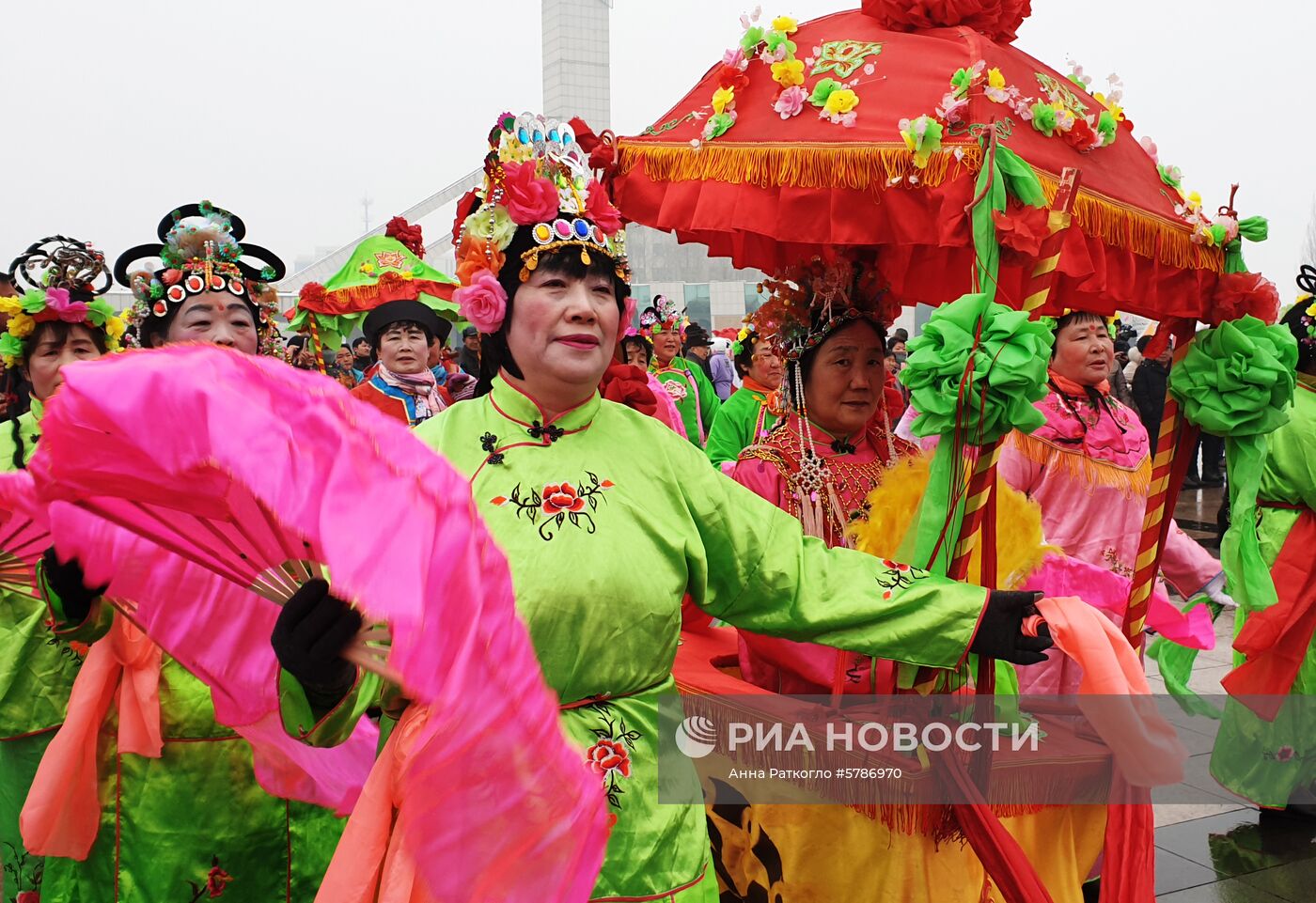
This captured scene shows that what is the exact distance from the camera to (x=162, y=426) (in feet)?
5.01

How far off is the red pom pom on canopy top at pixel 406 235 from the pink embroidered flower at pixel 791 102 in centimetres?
453

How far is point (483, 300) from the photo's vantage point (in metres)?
2.28

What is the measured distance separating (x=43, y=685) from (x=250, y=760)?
75 centimetres

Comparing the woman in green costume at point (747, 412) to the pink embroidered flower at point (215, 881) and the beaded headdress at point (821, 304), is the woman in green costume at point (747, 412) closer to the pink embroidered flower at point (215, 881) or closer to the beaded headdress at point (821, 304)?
the beaded headdress at point (821, 304)

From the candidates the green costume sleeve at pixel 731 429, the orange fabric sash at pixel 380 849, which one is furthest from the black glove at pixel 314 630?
the green costume sleeve at pixel 731 429

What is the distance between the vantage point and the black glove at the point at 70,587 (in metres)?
2.39

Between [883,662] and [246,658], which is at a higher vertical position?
[246,658]

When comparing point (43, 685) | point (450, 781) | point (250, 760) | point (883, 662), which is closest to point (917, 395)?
point (883, 662)

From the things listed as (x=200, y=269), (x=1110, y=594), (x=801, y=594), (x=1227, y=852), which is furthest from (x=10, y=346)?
(x=1227, y=852)

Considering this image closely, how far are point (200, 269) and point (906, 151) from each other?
190 centimetres

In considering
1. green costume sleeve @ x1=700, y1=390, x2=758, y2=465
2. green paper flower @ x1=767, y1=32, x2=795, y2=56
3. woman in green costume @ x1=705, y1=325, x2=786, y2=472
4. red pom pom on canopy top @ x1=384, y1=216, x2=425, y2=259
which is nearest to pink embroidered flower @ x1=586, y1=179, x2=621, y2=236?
green paper flower @ x1=767, y1=32, x2=795, y2=56

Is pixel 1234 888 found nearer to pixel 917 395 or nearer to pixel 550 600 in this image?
pixel 917 395

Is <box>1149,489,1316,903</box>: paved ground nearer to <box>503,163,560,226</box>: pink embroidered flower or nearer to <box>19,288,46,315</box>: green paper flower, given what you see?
<box>503,163,560,226</box>: pink embroidered flower

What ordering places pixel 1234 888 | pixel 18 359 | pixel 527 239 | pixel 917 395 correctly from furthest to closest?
1. pixel 1234 888
2. pixel 18 359
3. pixel 917 395
4. pixel 527 239
